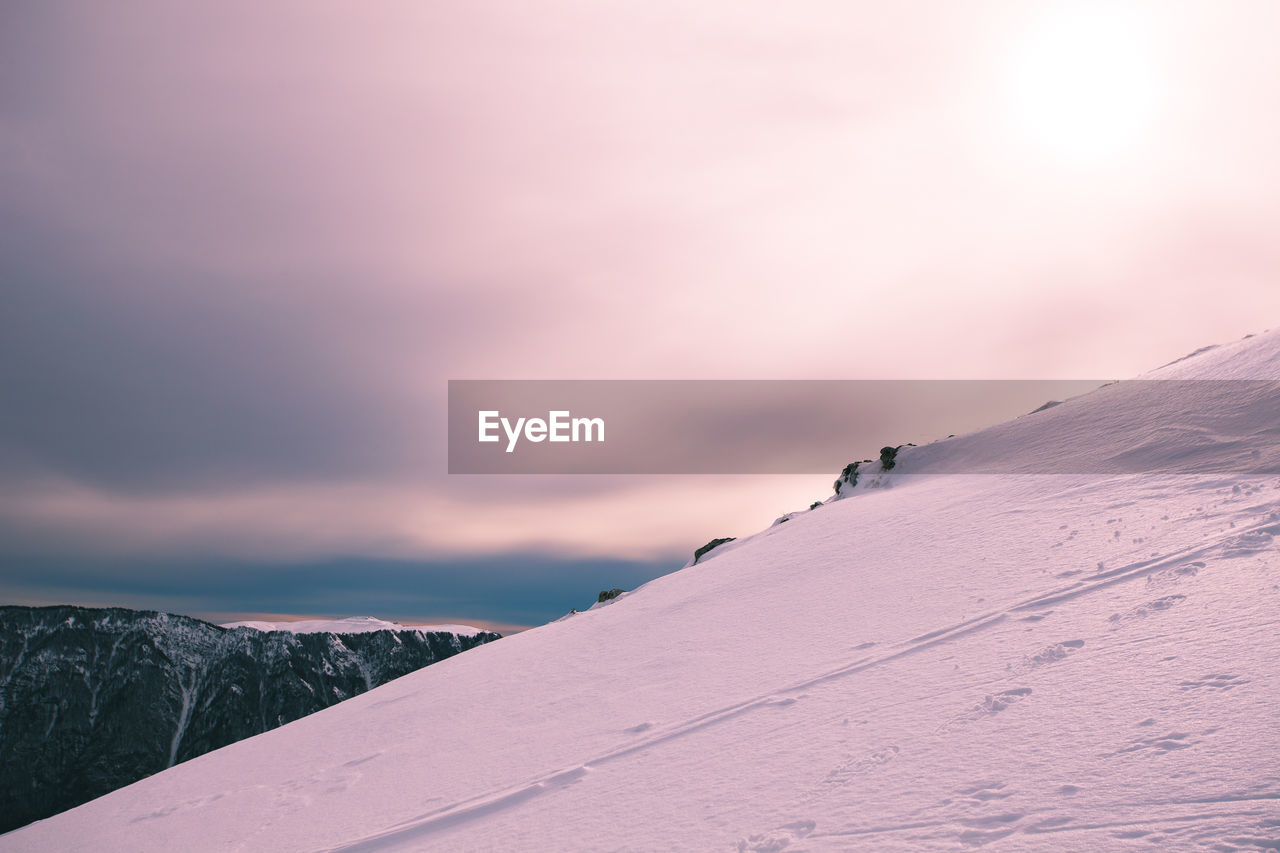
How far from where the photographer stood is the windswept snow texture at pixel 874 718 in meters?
3.66

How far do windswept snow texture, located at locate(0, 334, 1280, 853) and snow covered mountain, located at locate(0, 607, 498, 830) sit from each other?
17314 cm

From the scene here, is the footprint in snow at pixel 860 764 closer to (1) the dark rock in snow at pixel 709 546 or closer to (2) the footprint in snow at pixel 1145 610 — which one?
(2) the footprint in snow at pixel 1145 610

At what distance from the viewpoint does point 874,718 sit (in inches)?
197

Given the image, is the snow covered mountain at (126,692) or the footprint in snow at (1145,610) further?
the snow covered mountain at (126,692)

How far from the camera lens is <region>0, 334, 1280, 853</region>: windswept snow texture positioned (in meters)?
3.66

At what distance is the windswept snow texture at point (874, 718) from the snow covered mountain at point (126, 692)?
568ft

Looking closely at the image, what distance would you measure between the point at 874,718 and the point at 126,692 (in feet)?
635

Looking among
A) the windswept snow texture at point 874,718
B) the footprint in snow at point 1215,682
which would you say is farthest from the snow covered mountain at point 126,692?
the footprint in snow at point 1215,682

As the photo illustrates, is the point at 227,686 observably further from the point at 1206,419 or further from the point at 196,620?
the point at 1206,419

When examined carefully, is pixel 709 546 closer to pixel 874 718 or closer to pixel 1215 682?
pixel 874 718

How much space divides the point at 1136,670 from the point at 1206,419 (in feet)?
24.3

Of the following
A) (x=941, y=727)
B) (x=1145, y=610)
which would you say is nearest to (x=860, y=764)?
(x=941, y=727)

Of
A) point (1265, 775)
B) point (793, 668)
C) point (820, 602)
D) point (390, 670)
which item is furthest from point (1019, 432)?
point (390, 670)

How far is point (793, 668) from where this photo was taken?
662 centimetres
